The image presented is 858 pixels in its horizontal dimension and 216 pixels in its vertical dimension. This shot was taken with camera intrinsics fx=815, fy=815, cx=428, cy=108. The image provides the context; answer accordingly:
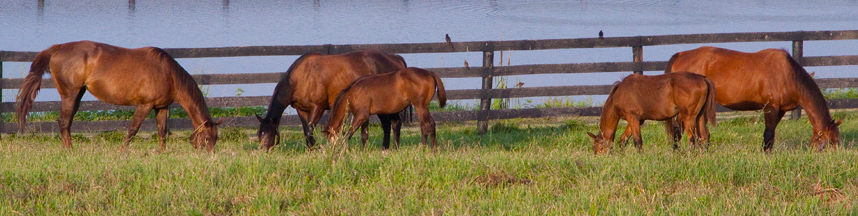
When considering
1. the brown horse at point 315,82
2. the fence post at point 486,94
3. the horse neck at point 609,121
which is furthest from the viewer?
the fence post at point 486,94

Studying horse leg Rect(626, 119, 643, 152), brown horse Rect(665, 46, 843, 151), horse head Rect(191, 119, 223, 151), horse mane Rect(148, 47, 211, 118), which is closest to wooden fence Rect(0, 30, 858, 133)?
horse mane Rect(148, 47, 211, 118)

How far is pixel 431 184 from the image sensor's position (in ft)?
17.6

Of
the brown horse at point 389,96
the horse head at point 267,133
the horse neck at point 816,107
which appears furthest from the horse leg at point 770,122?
the horse head at point 267,133

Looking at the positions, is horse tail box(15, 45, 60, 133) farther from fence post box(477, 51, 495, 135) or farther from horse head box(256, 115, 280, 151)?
fence post box(477, 51, 495, 135)

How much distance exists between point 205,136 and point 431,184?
3518mm

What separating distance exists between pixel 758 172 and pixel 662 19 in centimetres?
2908

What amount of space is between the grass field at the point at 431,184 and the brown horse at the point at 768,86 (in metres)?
1.91

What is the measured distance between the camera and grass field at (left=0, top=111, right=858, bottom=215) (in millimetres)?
4715

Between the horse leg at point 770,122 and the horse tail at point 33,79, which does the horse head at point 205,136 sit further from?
the horse leg at point 770,122

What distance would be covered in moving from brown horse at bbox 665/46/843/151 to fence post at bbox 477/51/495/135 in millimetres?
3015

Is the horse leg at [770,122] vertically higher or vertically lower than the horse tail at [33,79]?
lower

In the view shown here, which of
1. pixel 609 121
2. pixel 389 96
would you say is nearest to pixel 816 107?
pixel 609 121

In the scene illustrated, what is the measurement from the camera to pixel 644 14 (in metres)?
36.4

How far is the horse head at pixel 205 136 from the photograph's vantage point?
26.3ft
